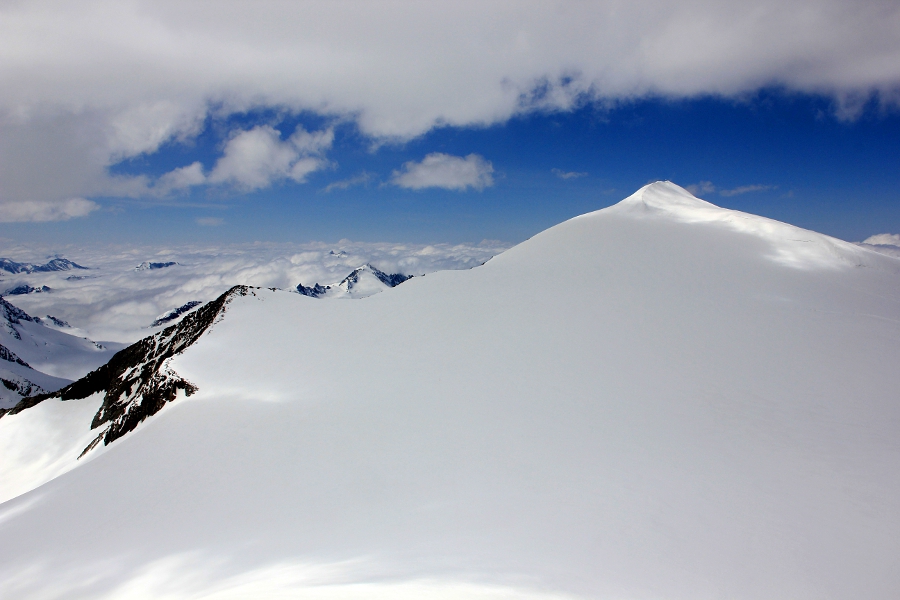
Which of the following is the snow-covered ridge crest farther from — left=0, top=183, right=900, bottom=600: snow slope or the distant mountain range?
the distant mountain range

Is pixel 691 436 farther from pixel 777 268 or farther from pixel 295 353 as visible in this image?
pixel 295 353

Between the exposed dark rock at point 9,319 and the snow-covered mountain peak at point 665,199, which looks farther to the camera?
the exposed dark rock at point 9,319

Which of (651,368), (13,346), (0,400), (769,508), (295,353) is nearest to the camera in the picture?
(769,508)

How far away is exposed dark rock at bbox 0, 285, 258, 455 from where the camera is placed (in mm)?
25781

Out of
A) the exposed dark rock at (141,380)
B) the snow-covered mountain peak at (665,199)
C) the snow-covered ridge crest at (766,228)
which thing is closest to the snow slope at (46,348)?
the exposed dark rock at (141,380)

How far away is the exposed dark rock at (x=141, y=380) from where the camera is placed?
84.6 feet

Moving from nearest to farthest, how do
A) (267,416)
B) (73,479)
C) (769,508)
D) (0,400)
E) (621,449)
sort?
1. (769,508)
2. (621,449)
3. (267,416)
4. (73,479)
5. (0,400)

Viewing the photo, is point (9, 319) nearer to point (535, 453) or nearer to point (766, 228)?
point (535, 453)

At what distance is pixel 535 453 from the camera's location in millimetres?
11617

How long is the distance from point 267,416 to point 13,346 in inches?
8364

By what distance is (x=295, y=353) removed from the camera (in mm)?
24672

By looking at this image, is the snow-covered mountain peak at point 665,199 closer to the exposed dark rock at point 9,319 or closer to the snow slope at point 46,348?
the snow slope at point 46,348

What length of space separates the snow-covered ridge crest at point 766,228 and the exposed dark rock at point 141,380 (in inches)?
1556

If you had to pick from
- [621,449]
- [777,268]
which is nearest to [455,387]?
[621,449]
